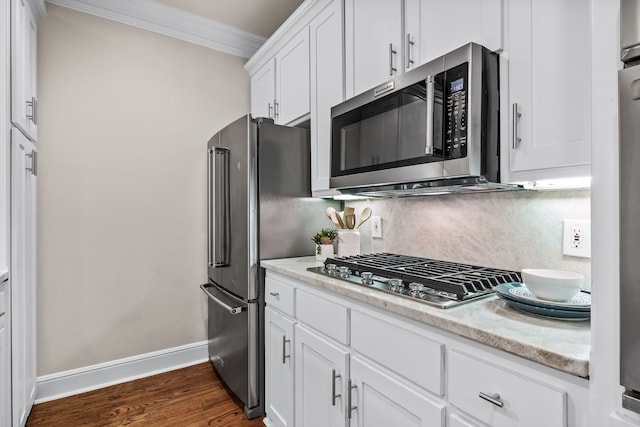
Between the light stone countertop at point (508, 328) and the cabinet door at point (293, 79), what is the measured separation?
141 cm

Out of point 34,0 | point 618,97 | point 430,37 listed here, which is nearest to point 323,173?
point 430,37

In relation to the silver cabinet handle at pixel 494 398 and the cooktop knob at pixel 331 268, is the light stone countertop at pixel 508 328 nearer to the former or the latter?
the silver cabinet handle at pixel 494 398

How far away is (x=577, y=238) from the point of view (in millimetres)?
1210

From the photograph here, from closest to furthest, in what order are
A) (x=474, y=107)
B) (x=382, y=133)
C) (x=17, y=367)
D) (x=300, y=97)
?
(x=474, y=107), (x=382, y=133), (x=17, y=367), (x=300, y=97)

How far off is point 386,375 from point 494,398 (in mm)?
383

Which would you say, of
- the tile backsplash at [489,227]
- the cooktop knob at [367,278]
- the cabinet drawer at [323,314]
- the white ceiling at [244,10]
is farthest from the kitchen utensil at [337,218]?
the white ceiling at [244,10]

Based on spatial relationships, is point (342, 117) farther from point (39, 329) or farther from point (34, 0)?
point (39, 329)

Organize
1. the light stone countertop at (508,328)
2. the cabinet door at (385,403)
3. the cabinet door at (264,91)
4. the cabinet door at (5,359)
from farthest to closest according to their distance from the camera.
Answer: the cabinet door at (264,91) → the cabinet door at (5,359) → the cabinet door at (385,403) → the light stone countertop at (508,328)

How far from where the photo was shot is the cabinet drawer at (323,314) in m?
1.34

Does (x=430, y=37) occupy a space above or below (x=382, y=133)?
above

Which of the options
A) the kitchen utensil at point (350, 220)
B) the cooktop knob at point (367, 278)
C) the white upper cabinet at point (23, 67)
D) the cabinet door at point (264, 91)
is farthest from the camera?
the cabinet door at point (264, 91)

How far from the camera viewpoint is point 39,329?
221cm

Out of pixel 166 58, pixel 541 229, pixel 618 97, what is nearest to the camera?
pixel 618 97

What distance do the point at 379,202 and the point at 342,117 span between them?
61cm
